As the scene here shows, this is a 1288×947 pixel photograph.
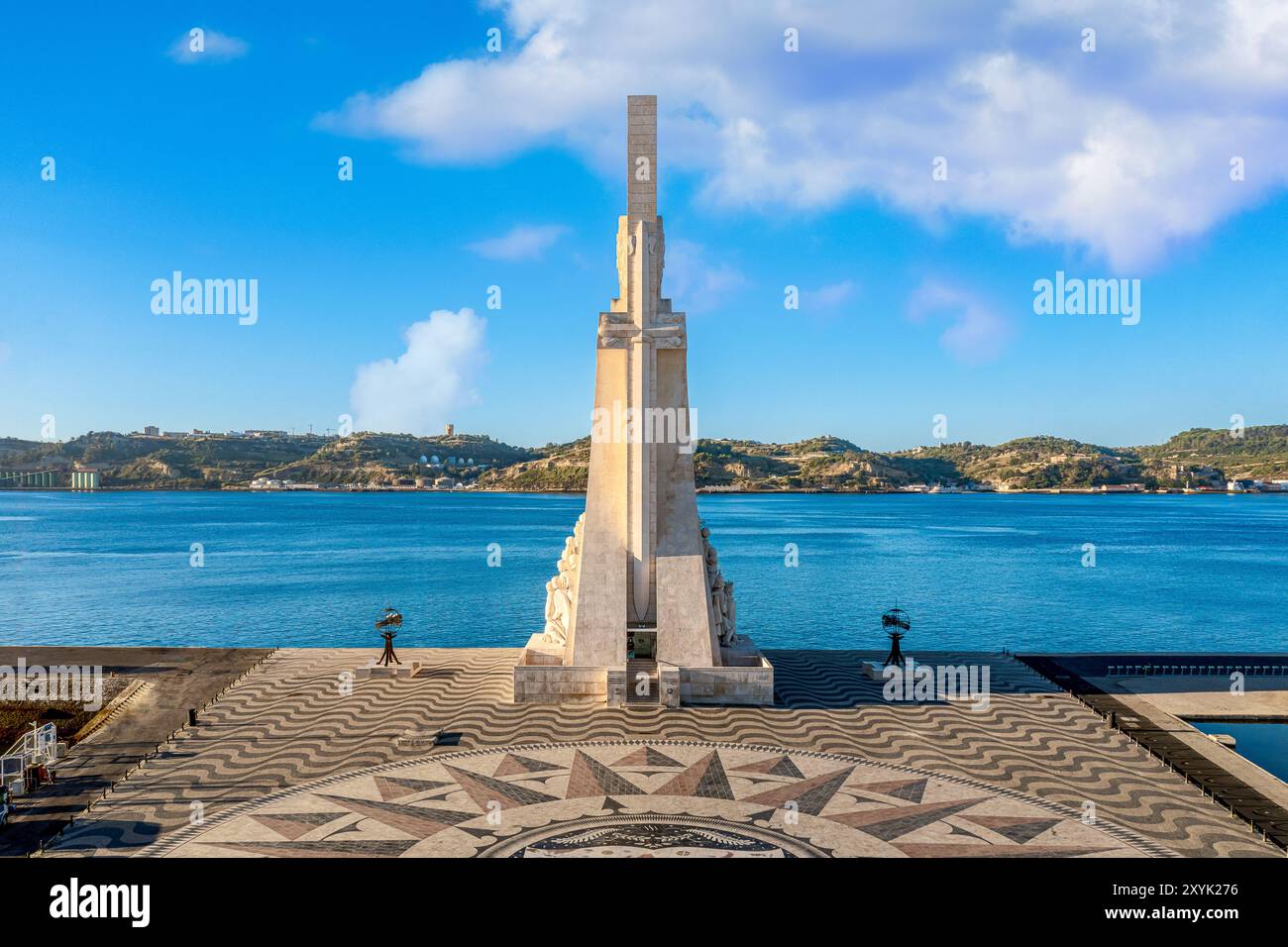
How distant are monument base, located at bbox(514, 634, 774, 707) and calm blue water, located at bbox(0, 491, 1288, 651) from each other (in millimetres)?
20267

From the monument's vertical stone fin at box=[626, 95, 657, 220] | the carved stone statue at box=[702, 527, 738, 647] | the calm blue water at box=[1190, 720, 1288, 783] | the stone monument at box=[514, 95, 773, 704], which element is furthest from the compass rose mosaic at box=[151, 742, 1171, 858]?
the monument's vertical stone fin at box=[626, 95, 657, 220]

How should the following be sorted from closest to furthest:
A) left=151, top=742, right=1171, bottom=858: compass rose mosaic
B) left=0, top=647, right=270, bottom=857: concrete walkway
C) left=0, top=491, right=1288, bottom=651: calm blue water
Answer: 1. left=151, top=742, right=1171, bottom=858: compass rose mosaic
2. left=0, top=647, right=270, bottom=857: concrete walkway
3. left=0, top=491, right=1288, bottom=651: calm blue water

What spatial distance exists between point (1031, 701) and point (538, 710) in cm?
1572

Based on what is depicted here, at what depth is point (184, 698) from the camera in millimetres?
25828

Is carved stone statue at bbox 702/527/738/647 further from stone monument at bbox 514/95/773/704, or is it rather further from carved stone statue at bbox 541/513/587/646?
carved stone statue at bbox 541/513/587/646

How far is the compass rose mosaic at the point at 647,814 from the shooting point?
49.5 feet

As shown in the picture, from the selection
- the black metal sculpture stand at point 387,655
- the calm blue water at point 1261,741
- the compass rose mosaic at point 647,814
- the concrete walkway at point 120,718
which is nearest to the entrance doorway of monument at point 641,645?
the compass rose mosaic at point 647,814

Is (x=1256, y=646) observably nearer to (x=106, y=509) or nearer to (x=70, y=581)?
(x=70, y=581)

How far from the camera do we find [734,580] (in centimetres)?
6850

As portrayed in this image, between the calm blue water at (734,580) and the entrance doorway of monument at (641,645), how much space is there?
19673 millimetres

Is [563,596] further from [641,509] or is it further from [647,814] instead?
[647,814]

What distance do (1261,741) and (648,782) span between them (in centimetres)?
1985

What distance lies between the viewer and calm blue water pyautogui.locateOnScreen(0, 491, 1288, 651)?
48.4m

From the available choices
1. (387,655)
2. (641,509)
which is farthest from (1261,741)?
(387,655)
